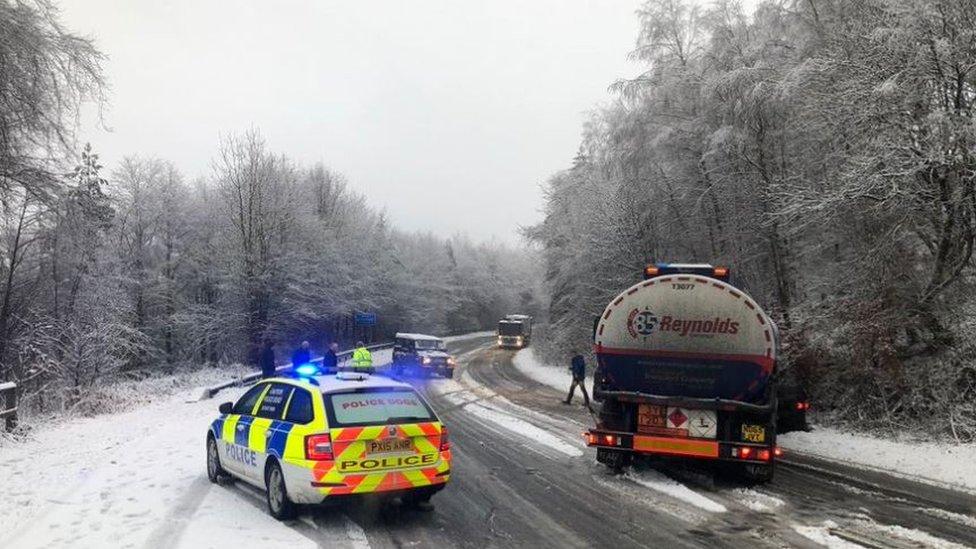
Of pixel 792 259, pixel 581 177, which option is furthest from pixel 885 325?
pixel 581 177

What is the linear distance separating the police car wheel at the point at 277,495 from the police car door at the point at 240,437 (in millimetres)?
556

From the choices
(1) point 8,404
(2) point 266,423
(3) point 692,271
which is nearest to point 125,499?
(2) point 266,423

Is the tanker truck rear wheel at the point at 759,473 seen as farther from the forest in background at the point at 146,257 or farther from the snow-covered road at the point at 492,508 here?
the forest in background at the point at 146,257

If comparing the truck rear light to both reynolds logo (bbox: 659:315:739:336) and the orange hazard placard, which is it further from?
reynolds logo (bbox: 659:315:739:336)

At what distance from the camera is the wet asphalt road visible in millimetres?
7336

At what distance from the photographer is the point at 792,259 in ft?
68.1

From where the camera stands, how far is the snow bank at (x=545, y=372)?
30.9m

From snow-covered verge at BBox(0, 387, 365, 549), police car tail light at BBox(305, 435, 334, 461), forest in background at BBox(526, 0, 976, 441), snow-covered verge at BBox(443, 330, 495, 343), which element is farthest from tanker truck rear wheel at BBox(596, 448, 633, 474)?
snow-covered verge at BBox(443, 330, 495, 343)

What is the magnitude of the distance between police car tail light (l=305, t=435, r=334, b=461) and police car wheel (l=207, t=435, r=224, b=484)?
2.88 metres

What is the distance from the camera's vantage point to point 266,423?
8773 millimetres

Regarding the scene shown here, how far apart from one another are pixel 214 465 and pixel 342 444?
3.36 meters

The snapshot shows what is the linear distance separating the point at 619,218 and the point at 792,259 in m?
11.5

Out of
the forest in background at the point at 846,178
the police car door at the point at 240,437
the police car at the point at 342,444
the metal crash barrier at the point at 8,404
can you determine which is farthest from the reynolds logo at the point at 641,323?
the metal crash barrier at the point at 8,404

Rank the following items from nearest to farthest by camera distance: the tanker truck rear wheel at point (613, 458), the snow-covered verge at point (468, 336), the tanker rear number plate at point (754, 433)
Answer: the tanker rear number plate at point (754, 433)
the tanker truck rear wheel at point (613, 458)
the snow-covered verge at point (468, 336)
